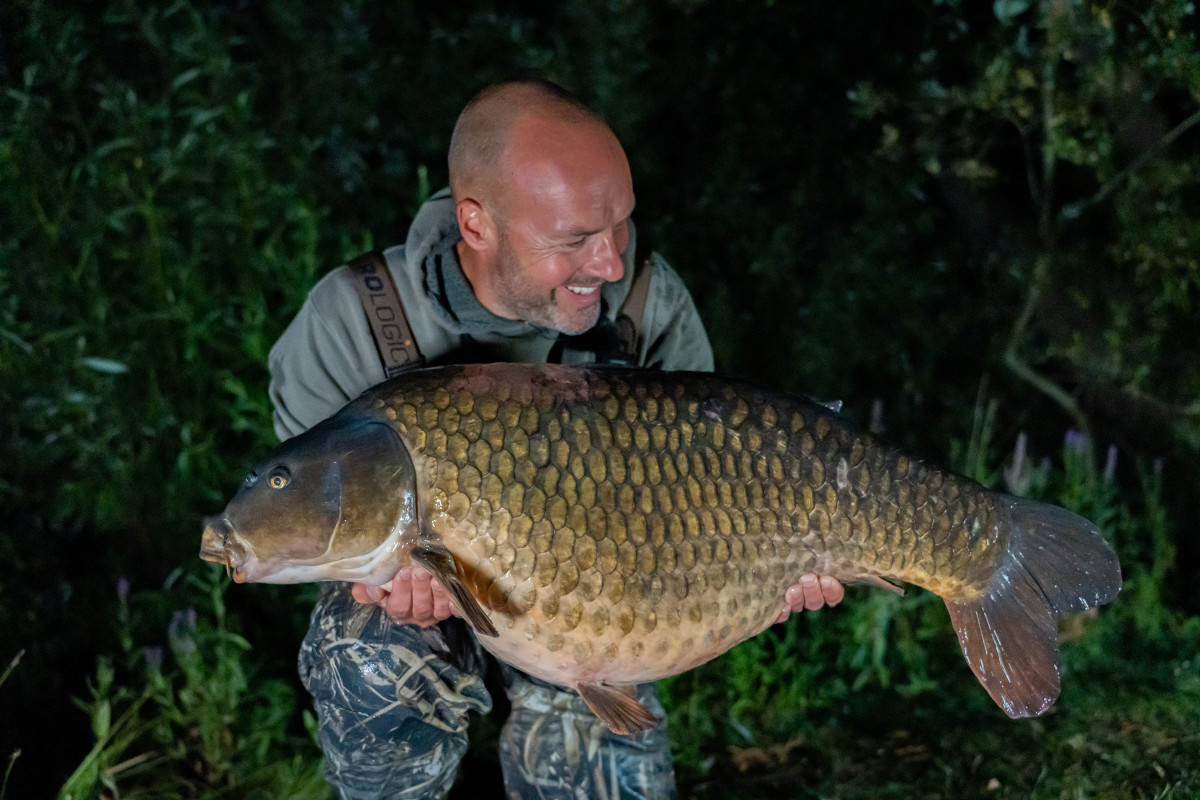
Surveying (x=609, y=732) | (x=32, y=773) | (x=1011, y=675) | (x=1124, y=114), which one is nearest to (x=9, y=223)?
(x=32, y=773)

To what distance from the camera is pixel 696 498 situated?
1649 mm

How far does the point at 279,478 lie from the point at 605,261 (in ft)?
2.25

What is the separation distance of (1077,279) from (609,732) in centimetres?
211

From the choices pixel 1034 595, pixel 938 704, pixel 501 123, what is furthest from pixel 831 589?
pixel 938 704

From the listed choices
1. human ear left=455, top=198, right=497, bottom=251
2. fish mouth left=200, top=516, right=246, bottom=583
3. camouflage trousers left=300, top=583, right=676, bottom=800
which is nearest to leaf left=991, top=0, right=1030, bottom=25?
human ear left=455, top=198, right=497, bottom=251

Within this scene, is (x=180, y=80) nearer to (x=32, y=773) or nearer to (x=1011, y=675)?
(x=32, y=773)

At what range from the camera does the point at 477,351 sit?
2047 mm

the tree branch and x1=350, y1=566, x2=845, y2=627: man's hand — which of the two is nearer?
x1=350, y1=566, x2=845, y2=627: man's hand

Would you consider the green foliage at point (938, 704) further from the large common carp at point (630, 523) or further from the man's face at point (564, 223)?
the man's face at point (564, 223)

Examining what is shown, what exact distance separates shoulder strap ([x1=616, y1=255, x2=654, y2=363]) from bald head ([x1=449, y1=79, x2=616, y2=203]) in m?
0.33

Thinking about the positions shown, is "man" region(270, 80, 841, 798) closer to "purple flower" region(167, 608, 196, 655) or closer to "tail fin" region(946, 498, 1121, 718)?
"tail fin" region(946, 498, 1121, 718)

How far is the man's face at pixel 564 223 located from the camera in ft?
6.09

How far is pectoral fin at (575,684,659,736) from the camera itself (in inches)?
66.9

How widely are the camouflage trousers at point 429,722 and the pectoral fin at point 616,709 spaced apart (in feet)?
1.05
